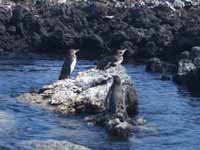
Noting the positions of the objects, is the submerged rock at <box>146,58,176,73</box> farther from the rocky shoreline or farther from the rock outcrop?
the rock outcrop

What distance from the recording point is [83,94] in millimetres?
34281

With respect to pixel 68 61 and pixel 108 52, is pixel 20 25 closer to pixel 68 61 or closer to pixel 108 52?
pixel 108 52

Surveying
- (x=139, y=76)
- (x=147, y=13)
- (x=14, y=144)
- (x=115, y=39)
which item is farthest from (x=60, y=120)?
(x=147, y=13)

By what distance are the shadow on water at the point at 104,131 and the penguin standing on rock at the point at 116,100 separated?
1092mm

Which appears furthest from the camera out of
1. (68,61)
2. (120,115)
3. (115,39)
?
(115,39)

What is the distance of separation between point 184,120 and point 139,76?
37.9 ft

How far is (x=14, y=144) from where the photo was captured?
28.1m

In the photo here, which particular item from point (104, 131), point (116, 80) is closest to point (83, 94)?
point (116, 80)

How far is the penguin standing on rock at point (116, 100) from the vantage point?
105ft

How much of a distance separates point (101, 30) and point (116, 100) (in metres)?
23.7

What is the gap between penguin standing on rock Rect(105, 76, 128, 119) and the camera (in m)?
31.9

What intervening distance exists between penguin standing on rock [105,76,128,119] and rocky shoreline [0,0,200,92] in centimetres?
1562

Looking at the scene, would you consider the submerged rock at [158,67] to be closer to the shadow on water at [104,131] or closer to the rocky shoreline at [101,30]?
the rocky shoreline at [101,30]

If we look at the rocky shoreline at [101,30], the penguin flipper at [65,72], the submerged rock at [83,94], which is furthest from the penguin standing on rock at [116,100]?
the rocky shoreline at [101,30]
